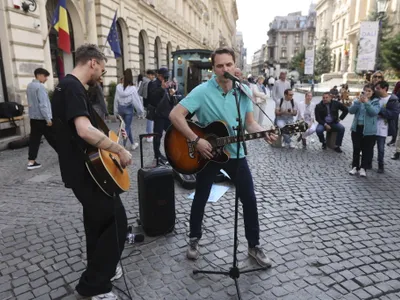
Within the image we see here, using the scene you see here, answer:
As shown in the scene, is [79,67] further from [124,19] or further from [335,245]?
[124,19]

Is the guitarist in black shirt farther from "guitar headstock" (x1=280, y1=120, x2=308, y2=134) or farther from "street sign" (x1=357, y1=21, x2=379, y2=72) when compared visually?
"street sign" (x1=357, y1=21, x2=379, y2=72)

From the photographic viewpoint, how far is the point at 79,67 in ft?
7.73

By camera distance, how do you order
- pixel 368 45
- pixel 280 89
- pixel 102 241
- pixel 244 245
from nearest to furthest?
pixel 102 241 < pixel 244 245 < pixel 368 45 < pixel 280 89

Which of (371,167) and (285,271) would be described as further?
(371,167)

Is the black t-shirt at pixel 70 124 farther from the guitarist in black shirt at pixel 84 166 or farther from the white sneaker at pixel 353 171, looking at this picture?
the white sneaker at pixel 353 171

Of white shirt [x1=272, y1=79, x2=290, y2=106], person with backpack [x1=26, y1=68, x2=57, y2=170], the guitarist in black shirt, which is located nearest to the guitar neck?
the guitarist in black shirt

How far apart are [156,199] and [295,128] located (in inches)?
69.0

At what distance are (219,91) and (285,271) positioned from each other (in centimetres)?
182

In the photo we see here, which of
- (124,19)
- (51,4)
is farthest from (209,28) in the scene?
(51,4)

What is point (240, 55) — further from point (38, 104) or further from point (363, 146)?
point (38, 104)

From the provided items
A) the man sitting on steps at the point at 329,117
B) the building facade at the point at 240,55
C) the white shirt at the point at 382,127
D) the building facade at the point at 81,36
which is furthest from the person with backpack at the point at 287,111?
the building facade at the point at 240,55

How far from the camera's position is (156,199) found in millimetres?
3631

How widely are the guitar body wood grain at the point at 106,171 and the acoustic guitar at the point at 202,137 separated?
0.76 m

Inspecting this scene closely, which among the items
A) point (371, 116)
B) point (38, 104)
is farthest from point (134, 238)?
point (371, 116)
